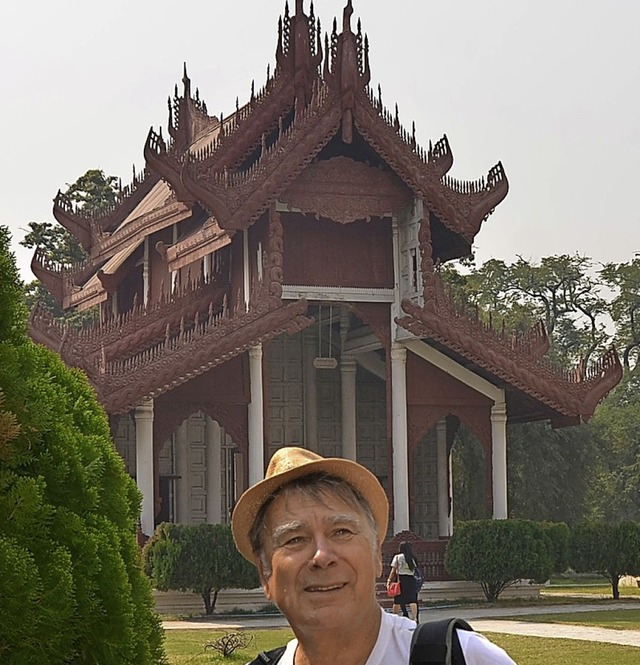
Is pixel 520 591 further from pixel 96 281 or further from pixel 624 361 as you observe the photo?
pixel 624 361

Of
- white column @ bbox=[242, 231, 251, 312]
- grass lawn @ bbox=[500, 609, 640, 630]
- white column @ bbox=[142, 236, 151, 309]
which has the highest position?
white column @ bbox=[142, 236, 151, 309]

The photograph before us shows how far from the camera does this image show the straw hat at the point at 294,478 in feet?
10.9

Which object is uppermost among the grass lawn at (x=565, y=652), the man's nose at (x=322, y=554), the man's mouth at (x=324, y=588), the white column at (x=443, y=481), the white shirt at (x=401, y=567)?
the white column at (x=443, y=481)

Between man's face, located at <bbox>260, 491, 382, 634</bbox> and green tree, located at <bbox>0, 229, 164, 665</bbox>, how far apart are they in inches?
43.0

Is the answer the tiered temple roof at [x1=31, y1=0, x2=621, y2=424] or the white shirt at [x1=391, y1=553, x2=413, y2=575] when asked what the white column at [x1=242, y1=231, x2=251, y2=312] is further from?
the white shirt at [x1=391, y1=553, x2=413, y2=575]

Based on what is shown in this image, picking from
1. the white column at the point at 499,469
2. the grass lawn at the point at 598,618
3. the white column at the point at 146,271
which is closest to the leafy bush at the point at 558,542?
the white column at the point at 499,469

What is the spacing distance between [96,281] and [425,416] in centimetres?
869

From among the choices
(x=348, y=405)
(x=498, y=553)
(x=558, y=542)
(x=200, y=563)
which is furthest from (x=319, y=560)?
(x=348, y=405)

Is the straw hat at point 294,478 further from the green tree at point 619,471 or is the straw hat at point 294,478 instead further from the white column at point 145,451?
the green tree at point 619,471

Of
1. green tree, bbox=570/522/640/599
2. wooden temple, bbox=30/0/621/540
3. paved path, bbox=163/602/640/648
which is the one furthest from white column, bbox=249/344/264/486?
green tree, bbox=570/522/640/599

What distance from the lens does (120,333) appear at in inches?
990

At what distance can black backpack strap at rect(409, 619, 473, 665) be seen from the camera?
2.94m

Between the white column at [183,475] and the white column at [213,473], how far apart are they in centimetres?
45

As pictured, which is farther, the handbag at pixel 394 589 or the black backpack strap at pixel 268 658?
the handbag at pixel 394 589
